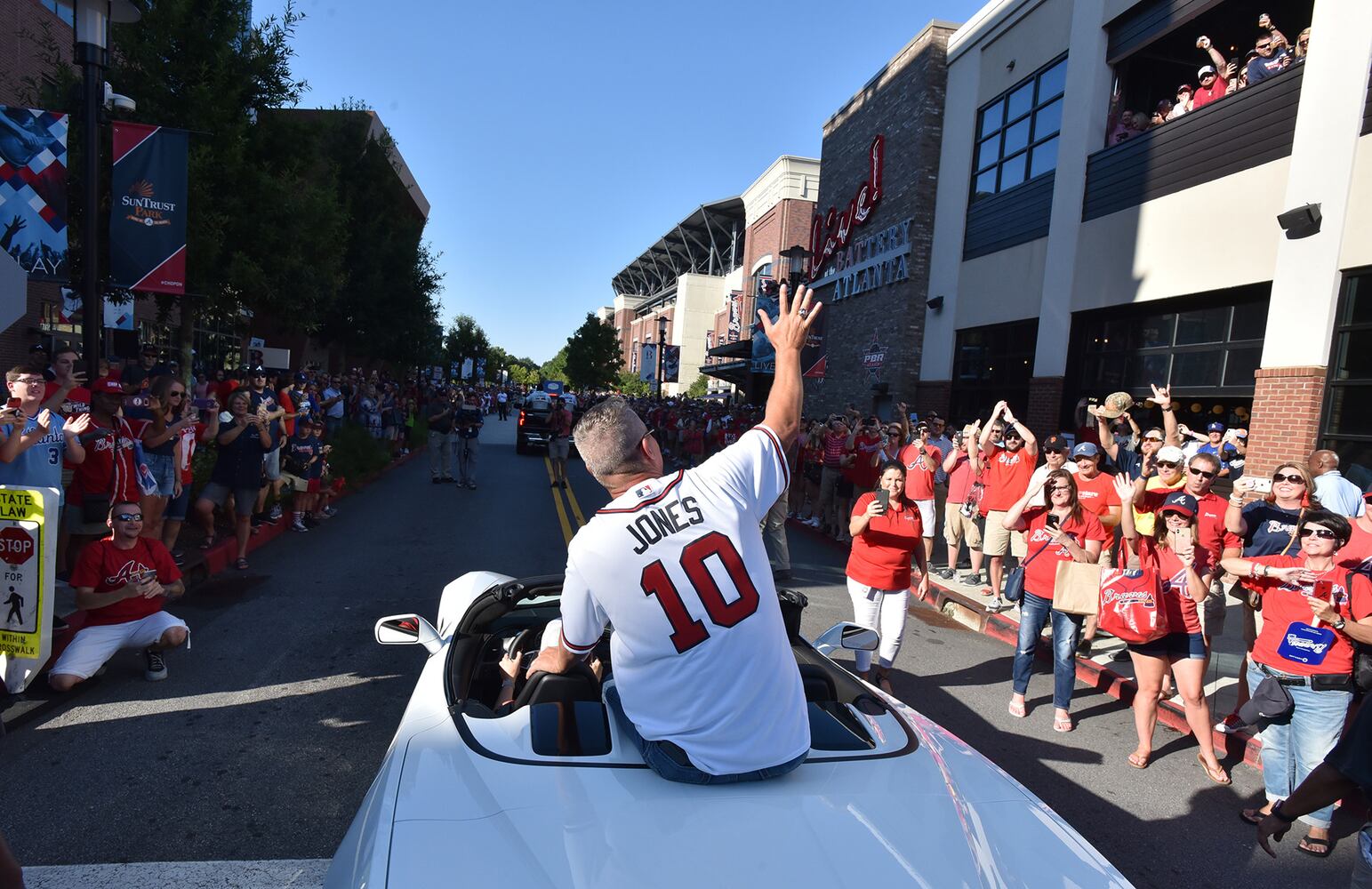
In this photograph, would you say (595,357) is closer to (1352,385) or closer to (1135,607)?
Answer: (1352,385)

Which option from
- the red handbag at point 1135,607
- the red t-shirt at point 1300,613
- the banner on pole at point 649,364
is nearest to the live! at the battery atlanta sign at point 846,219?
the red handbag at point 1135,607

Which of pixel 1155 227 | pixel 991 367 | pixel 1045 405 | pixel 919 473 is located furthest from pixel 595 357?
pixel 919 473

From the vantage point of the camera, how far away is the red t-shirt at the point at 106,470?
20.2 feet

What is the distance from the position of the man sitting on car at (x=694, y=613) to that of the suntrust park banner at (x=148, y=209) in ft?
27.1

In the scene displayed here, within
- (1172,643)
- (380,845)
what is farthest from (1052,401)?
(380,845)

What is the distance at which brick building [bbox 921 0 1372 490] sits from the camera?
28.2 feet

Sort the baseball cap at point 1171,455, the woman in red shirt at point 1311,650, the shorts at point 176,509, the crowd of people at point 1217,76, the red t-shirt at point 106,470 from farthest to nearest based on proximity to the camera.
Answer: the crowd of people at point 1217,76
the shorts at point 176,509
the red t-shirt at point 106,470
the baseball cap at point 1171,455
the woman in red shirt at point 1311,650

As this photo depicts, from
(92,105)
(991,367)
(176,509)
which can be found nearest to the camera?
(92,105)

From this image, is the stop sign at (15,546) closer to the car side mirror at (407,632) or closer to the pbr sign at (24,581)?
the pbr sign at (24,581)

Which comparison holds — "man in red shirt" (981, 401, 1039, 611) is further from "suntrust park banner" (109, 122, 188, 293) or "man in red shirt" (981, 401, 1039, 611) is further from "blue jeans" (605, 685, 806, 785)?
"suntrust park banner" (109, 122, 188, 293)

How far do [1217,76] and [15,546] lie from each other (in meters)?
14.0

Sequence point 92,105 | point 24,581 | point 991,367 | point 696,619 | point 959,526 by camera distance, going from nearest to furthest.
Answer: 1. point 696,619
2. point 24,581
3. point 92,105
4. point 959,526
5. point 991,367

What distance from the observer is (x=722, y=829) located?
186cm

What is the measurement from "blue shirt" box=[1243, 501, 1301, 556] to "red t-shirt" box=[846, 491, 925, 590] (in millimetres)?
2232
